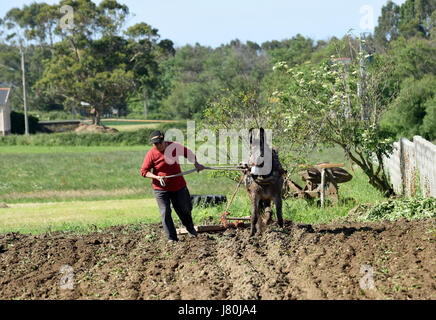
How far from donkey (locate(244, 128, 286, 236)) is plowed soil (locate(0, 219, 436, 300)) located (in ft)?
1.56

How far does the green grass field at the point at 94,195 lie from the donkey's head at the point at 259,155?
303 cm

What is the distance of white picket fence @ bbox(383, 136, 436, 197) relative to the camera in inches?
500

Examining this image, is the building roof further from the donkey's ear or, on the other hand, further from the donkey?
the donkey's ear

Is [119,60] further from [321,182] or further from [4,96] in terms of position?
[321,182]

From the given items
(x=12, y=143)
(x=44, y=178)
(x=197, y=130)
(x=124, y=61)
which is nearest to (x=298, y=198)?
(x=197, y=130)

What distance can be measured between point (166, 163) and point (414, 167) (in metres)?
7.25

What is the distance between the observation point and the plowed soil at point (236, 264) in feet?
23.3

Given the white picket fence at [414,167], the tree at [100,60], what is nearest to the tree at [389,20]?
the tree at [100,60]

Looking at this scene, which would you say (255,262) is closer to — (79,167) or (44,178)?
(44,178)

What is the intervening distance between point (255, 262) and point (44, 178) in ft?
67.2

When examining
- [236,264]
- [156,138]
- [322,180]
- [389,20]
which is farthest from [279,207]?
[389,20]

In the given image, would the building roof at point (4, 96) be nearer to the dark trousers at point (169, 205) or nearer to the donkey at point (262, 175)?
the dark trousers at point (169, 205)

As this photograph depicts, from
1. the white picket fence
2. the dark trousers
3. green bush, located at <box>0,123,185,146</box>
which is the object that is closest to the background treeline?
green bush, located at <box>0,123,185,146</box>
